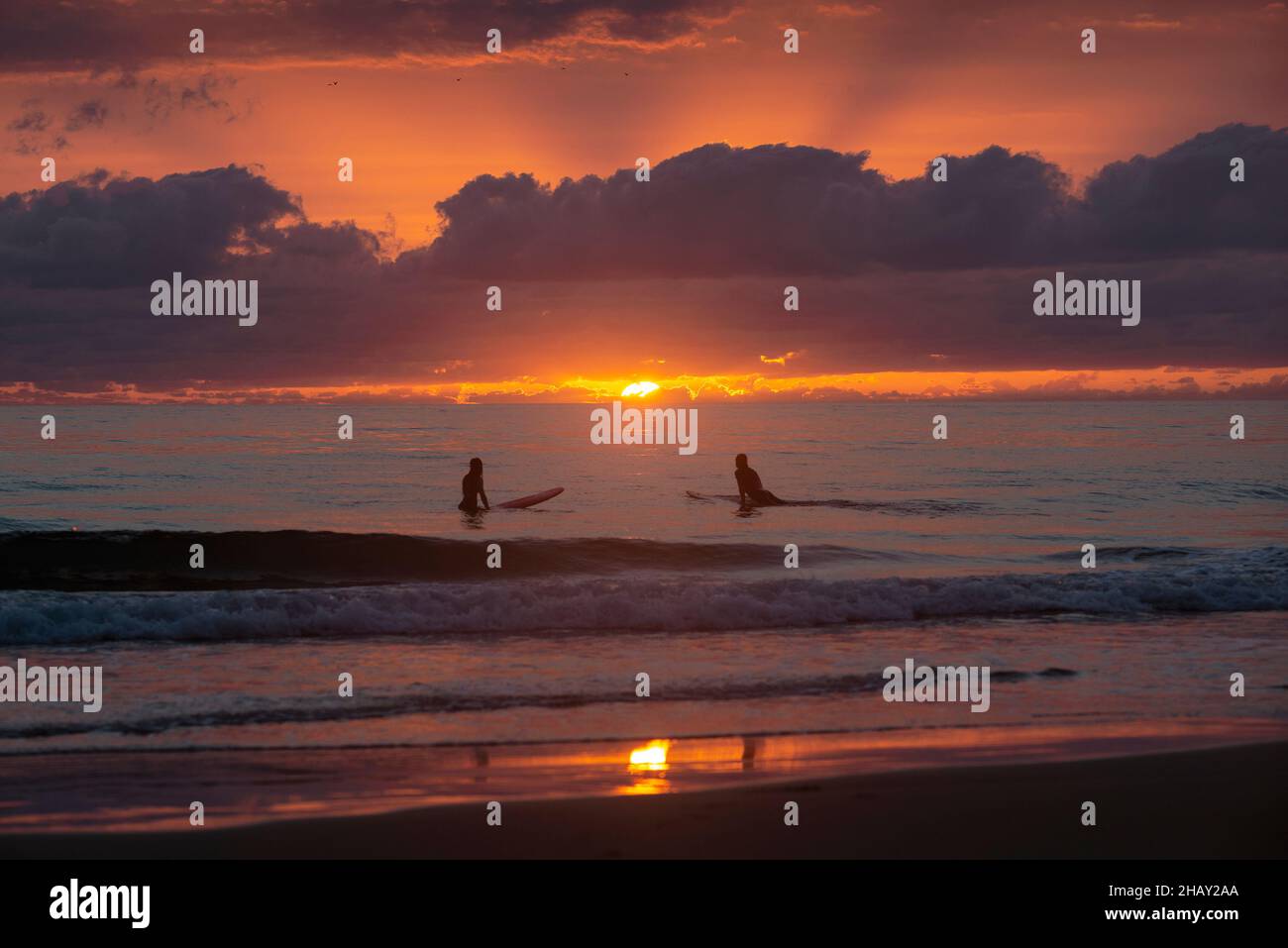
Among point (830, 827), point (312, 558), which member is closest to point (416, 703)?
point (830, 827)

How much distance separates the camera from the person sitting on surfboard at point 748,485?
3453cm

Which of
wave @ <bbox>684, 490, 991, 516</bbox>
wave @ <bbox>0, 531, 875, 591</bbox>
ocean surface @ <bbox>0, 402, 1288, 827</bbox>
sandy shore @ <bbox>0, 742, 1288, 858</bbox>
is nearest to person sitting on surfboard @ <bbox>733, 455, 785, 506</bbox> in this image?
wave @ <bbox>684, 490, 991, 516</bbox>

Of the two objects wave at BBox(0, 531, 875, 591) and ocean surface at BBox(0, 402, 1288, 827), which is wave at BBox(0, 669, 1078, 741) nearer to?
ocean surface at BBox(0, 402, 1288, 827)

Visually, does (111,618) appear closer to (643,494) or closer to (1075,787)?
(1075,787)

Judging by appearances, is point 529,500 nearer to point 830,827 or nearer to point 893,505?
point 893,505

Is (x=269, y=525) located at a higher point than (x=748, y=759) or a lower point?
higher

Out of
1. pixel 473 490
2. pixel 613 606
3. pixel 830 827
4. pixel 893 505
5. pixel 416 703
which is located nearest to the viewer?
pixel 830 827

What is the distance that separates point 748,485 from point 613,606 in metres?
17.6

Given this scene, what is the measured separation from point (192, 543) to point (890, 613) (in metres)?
16.7

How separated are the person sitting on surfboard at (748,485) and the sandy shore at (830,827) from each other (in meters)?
25.5

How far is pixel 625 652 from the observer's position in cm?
1494

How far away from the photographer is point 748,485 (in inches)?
1372
